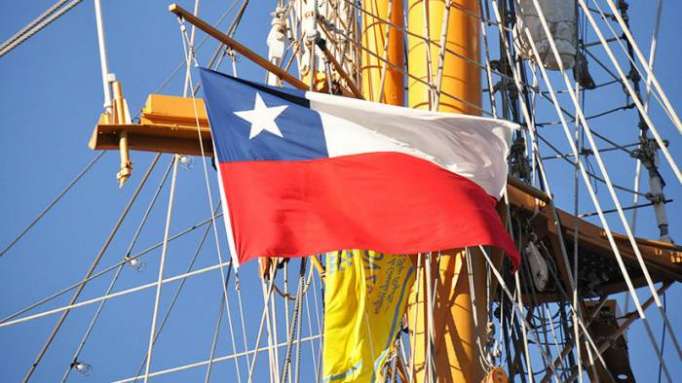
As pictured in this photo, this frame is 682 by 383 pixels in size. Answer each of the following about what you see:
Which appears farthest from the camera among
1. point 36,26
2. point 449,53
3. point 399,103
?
point 399,103

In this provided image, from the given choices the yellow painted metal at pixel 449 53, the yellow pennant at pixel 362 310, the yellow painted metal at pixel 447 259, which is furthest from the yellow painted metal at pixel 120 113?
the yellow painted metal at pixel 449 53

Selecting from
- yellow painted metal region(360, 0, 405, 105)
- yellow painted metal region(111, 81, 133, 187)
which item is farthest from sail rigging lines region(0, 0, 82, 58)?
yellow painted metal region(360, 0, 405, 105)

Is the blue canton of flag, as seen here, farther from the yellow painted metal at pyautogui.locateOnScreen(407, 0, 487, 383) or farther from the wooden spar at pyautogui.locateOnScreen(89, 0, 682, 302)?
the yellow painted metal at pyautogui.locateOnScreen(407, 0, 487, 383)

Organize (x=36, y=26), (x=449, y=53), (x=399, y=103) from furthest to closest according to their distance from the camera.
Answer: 1. (x=399, y=103)
2. (x=449, y=53)
3. (x=36, y=26)

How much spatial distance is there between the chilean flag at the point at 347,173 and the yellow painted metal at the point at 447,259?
33.7 inches

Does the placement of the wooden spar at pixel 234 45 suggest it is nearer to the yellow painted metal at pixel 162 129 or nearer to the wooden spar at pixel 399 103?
the wooden spar at pixel 399 103

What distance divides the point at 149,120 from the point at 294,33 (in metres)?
3.10

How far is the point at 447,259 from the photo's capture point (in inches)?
540

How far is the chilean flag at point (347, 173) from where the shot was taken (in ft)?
36.6

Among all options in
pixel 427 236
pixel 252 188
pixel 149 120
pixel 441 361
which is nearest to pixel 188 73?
pixel 149 120

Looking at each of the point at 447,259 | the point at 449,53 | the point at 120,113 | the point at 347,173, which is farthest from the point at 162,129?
the point at 449,53

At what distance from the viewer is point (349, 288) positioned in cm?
1251

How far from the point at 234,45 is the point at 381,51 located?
3851 mm

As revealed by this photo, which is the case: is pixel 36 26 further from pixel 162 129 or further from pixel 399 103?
pixel 399 103
